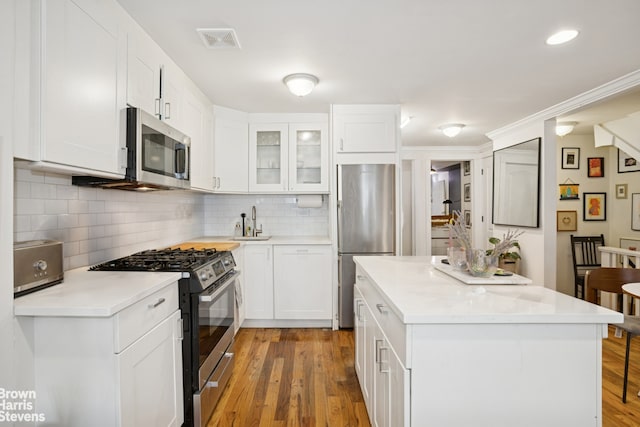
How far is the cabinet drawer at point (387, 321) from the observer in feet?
4.07

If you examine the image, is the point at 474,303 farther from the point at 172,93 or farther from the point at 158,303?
the point at 172,93

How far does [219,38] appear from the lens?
2121 mm

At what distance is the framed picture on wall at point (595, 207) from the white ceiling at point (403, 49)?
2163mm

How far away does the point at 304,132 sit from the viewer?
12.6ft

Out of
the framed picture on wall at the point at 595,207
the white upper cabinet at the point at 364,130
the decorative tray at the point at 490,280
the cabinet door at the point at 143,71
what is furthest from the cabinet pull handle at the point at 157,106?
the framed picture on wall at the point at 595,207

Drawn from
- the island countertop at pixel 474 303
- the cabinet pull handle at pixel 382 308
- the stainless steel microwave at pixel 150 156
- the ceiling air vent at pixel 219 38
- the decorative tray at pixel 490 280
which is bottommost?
the cabinet pull handle at pixel 382 308

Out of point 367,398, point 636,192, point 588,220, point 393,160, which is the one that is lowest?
point 367,398

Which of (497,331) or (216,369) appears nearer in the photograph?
(497,331)

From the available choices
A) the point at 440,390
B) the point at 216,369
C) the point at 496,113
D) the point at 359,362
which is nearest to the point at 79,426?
the point at 216,369

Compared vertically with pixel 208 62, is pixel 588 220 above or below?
below

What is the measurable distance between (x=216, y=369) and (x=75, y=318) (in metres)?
1.11

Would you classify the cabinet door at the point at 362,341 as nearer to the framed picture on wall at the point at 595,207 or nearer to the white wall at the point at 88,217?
the white wall at the point at 88,217

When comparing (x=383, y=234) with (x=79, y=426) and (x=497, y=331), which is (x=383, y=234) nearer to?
(x=497, y=331)

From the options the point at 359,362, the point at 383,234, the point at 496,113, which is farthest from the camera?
the point at 496,113
